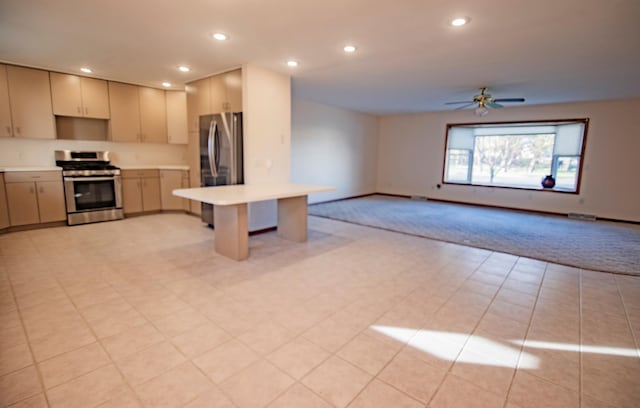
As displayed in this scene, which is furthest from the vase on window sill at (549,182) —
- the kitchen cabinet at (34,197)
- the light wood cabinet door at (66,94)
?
the kitchen cabinet at (34,197)

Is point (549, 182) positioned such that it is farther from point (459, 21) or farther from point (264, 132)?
point (264, 132)

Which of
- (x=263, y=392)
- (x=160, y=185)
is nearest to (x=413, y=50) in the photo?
(x=263, y=392)

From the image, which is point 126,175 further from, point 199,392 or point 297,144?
point 199,392

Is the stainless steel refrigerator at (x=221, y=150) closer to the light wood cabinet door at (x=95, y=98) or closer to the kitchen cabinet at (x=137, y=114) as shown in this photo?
the kitchen cabinet at (x=137, y=114)

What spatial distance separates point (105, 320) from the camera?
224 centimetres

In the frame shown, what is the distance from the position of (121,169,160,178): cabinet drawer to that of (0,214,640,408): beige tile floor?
196 cm

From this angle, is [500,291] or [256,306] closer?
[256,306]

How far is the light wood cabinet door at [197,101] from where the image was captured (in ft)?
15.6

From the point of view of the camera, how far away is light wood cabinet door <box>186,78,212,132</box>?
4758 mm

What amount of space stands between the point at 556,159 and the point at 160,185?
834cm

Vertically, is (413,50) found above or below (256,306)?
above

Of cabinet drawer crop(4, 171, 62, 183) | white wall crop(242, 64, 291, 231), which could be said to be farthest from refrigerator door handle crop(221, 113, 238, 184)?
cabinet drawer crop(4, 171, 62, 183)

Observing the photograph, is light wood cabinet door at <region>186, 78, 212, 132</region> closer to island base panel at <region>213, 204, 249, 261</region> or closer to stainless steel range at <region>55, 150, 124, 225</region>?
stainless steel range at <region>55, 150, 124, 225</region>

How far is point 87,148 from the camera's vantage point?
5324mm
